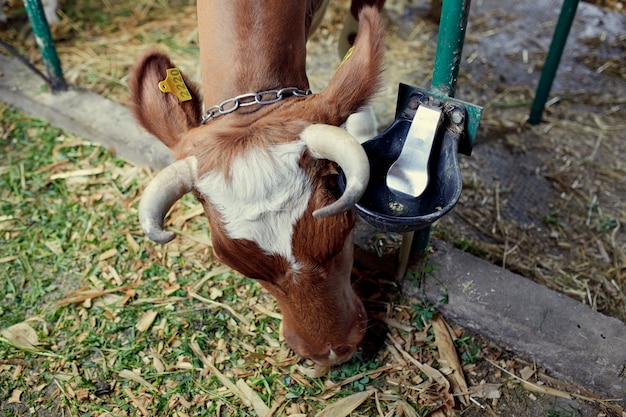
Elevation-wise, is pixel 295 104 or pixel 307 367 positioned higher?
pixel 295 104

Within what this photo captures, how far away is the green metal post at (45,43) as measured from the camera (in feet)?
11.5

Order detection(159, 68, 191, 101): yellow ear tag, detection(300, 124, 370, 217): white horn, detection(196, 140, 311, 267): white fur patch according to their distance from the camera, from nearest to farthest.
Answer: detection(300, 124, 370, 217): white horn < detection(196, 140, 311, 267): white fur patch < detection(159, 68, 191, 101): yellow ear tag

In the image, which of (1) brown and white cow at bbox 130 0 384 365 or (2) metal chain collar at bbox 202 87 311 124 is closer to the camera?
(1) brown and white cow at bbox 130 0 384 365

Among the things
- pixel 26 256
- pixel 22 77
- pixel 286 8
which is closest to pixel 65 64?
pixel 22 77

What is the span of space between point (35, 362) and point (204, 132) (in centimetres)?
154

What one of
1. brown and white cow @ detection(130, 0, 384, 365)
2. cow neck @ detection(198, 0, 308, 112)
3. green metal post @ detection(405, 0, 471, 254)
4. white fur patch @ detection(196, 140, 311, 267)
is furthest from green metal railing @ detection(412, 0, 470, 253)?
white fur patch @ detection(196, 140, 311, 267)

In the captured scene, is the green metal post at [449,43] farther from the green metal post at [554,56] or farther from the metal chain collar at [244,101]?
the green metal post at [554,56]

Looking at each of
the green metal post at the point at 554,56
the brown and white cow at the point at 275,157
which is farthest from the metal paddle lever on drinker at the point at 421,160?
the green metal post at the point at 554,56

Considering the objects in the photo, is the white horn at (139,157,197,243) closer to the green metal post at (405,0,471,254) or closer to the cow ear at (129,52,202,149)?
the cow ear at (129,52,202,149)

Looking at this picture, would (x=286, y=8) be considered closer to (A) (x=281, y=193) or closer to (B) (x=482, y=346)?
(A) (x=281, y=193)

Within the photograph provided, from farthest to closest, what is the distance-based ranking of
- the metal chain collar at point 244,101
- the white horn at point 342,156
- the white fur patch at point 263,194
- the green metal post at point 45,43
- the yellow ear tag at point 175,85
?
1. the green metal post at point 45,43
2. the yellow ear tag at point 175,85
3. the metal chain collar at point 244,101
4. the white fur patch at point 263,194
5. the white horn at point 342,156

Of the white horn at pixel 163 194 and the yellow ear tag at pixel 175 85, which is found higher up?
the yellow ear tag at pixel 175 85

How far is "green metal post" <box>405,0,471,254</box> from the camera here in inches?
73.6

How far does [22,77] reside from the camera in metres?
4.02
